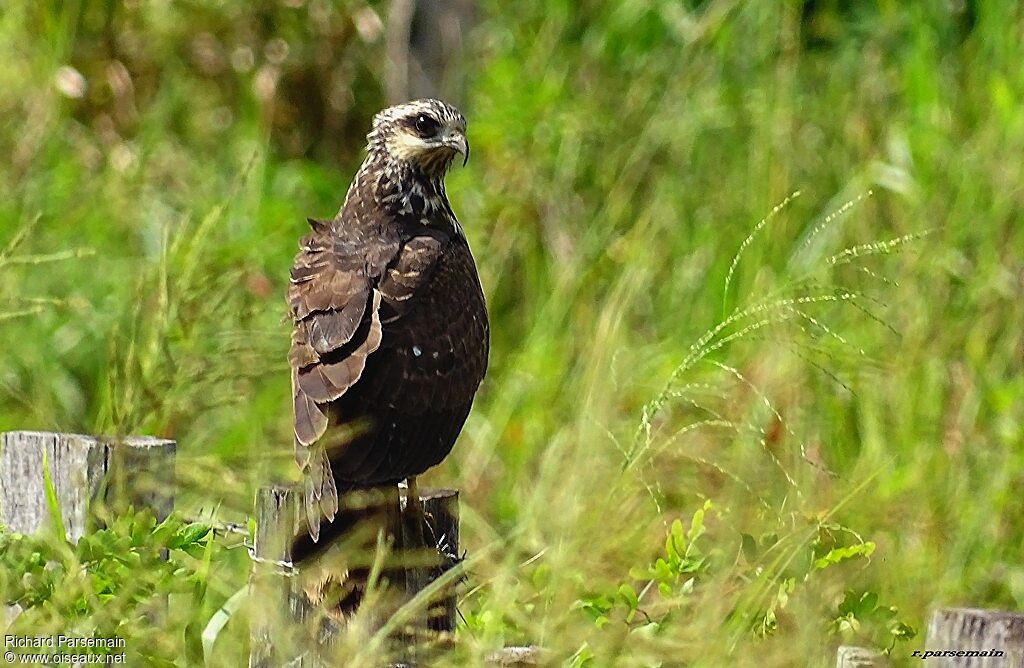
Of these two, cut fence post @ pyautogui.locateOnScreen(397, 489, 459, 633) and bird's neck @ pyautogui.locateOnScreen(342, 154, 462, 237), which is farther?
bird's neck @ pyautogui.locateOnScreen(342, 154, 462, 237)

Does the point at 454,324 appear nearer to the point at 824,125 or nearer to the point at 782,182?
the point at 782,182

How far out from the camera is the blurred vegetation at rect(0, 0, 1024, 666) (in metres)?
2.69

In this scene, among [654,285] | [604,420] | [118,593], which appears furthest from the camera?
[654,285]

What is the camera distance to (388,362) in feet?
9.95

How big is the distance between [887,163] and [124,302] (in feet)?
8.31

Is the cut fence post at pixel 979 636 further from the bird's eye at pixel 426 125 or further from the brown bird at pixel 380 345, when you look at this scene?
the bird's eye at pixel 426 125

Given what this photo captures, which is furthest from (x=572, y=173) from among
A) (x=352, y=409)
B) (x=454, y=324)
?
(x=352, y=409)

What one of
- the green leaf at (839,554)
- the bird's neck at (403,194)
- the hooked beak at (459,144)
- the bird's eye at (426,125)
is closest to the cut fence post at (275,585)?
the green leaf at (839,554)

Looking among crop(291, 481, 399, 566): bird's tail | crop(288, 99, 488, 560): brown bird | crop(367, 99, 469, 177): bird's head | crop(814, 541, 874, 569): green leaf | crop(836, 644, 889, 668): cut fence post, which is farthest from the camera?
crop(367, 99, 469, 177): bird's head

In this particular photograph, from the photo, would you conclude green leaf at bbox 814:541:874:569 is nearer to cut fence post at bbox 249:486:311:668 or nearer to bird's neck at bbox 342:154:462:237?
cut fence post at bbox 249:486:311:668

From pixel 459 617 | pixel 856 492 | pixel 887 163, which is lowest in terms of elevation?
pixel 459 617

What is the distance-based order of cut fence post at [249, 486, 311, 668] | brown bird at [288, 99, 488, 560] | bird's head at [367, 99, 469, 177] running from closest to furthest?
cut fence post at [249, 486, 311, 668], brown bird at [288, 99, 488, 560], bird's head at [367, 99, 469, 177]

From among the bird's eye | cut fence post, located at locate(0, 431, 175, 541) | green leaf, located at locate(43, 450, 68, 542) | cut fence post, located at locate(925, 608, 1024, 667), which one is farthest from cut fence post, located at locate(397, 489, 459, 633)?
the bird's eye

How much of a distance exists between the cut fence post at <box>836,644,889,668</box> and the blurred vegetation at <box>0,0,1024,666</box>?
26cm
